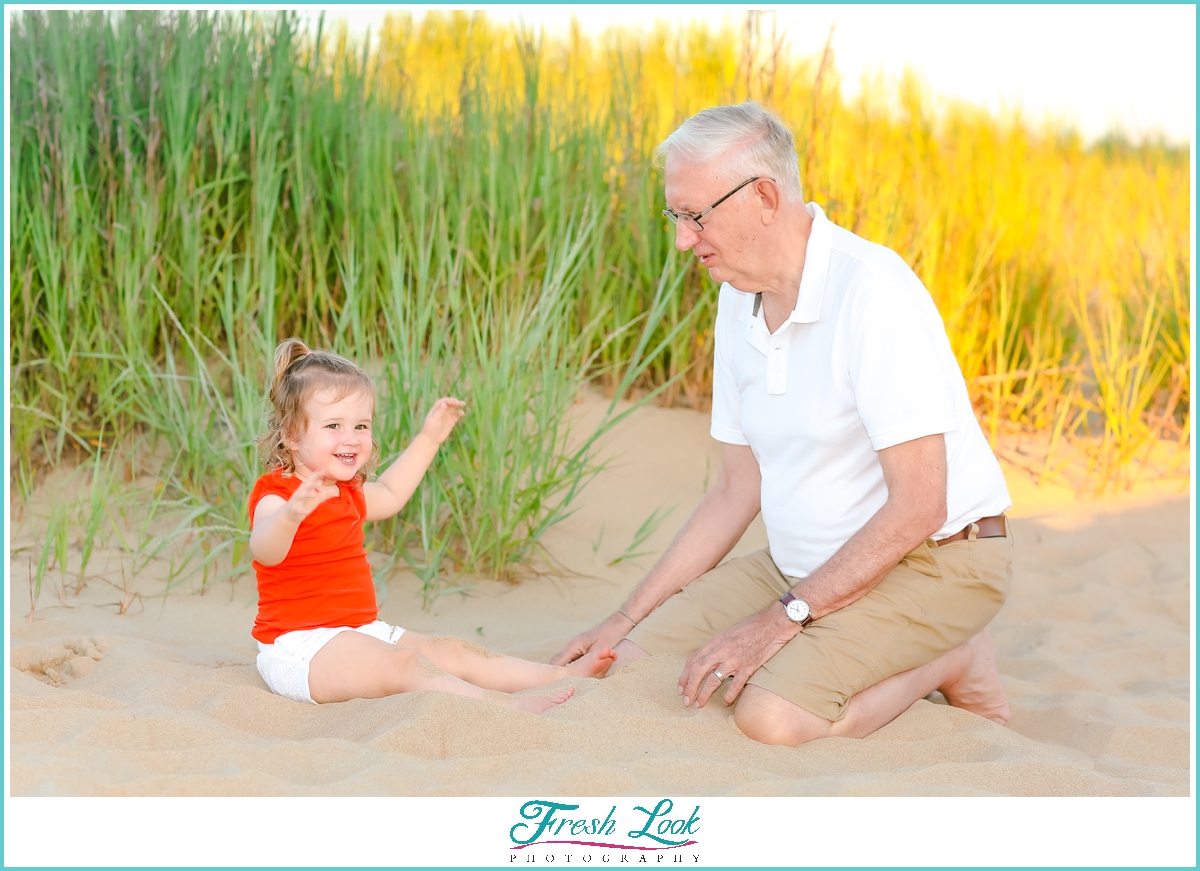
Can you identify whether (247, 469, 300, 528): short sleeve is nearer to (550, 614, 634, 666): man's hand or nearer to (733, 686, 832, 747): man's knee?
(550, 614, 634, 666): man's hand

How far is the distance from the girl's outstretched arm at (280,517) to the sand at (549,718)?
0.33 metres

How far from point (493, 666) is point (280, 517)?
67 cm

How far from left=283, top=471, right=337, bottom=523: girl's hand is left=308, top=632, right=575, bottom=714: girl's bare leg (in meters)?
0.38

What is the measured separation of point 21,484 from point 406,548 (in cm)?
141

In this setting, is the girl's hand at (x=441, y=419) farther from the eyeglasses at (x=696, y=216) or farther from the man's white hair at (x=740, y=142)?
Result: the man's white hair at (x=740, y=142)

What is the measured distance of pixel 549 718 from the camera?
2.38 meters

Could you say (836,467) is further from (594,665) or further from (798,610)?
(594,665)

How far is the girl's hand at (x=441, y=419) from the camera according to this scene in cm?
287

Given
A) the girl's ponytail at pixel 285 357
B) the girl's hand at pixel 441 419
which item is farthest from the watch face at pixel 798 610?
the girl's ponytail at pixel 285 357

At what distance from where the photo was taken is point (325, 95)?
4.60 meters

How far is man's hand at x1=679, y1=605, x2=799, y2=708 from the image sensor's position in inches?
98.3

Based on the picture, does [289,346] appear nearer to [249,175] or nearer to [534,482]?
[534,482]

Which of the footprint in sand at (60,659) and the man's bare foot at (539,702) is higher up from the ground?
the man's bare foot at (539,702)

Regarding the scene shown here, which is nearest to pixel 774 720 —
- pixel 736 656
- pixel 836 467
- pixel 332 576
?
pixel 736 656
